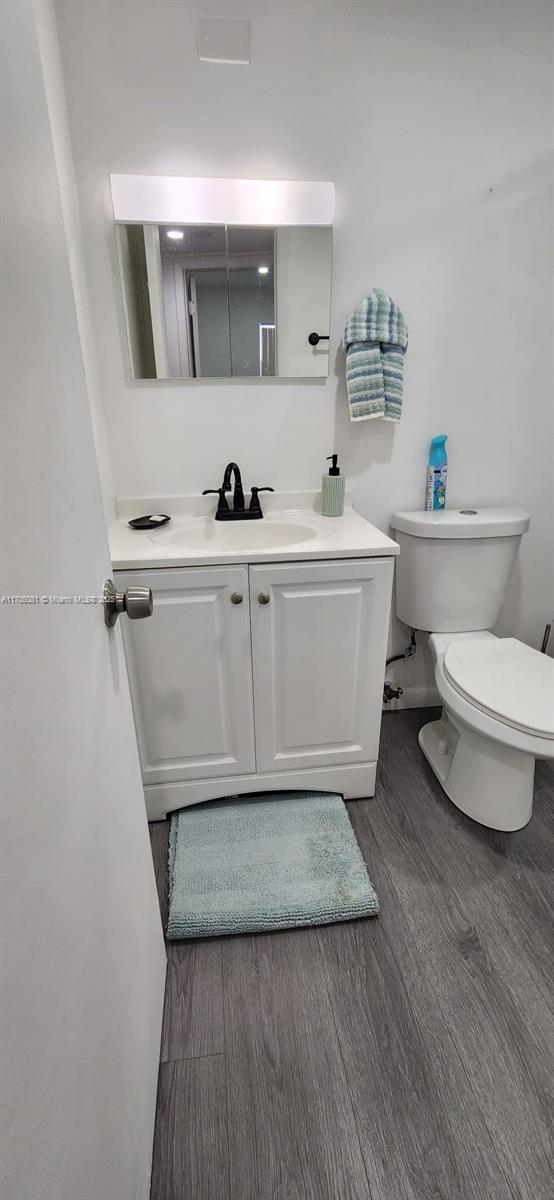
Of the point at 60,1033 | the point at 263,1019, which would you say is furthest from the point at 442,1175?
the point at 60,1033

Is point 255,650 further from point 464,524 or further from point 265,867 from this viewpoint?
point 464,524

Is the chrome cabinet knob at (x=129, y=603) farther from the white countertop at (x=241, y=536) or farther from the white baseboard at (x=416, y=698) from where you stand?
the white baseboard at (x=416, y=698)

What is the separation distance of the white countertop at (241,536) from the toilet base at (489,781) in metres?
0.61

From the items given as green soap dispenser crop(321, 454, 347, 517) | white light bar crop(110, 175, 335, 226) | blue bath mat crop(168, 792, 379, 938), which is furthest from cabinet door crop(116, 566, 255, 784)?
white light bar crop(110, 175, 335, 226)

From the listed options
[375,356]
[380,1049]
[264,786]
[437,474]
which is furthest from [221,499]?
[380,1049]

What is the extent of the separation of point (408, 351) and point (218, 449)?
0.67m

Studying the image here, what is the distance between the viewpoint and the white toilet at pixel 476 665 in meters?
1.30

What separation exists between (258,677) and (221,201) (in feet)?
4.25

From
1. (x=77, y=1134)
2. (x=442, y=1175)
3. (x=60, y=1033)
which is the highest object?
(x=60, y=1033)

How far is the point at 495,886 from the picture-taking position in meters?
1.33

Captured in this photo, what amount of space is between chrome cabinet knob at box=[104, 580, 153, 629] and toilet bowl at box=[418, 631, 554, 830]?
38.1 inches

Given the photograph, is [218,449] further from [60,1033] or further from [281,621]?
[60,1033]

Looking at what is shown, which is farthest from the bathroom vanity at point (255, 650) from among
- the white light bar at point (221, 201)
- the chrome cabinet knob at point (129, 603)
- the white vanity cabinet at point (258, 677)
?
the white light bar at point (221, 201)

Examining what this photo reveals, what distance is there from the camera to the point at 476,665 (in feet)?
4.79
